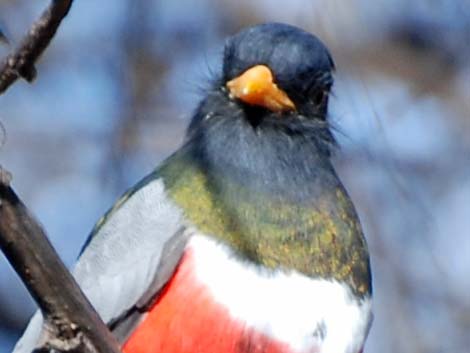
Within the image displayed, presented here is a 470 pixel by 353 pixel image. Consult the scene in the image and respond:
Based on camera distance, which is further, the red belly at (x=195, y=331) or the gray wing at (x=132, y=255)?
the gray wing at (x=132, y=255)

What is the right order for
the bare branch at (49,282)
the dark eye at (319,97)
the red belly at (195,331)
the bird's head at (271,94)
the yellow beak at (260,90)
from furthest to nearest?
the dark eye at (319,97), the bird's head at (271,94), the yellow beak at (260,90), the red belly at (195,331), the bare branch at (49,282)

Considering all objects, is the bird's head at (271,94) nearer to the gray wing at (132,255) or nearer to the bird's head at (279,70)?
the bird's head at (279,70)

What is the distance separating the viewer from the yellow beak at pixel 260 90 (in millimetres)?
3975

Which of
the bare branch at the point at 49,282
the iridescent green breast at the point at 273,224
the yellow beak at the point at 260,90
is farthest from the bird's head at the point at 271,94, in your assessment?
the bare branch at the point at 49,282

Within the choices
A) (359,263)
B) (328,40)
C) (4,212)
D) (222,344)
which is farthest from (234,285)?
(328,40)

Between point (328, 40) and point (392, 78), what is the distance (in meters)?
0.88

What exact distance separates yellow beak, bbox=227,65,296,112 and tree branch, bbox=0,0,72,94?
3.78 feet

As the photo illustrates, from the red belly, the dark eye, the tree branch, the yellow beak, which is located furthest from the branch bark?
the dark eye

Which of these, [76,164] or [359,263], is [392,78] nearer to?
[76,164]

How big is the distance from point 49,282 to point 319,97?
59.9 inches

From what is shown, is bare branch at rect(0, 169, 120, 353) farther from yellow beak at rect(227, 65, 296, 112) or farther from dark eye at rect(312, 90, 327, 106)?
dark eye at rect(312, 90, 327, 106)

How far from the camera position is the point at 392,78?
22.8 ft

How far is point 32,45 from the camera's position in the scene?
288 cm

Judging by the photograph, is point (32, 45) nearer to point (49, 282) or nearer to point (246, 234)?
point (49, 282)
